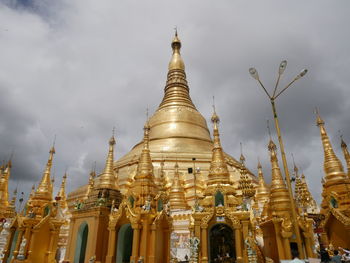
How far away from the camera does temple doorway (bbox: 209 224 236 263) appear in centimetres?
1424

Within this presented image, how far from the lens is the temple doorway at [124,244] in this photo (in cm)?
1599

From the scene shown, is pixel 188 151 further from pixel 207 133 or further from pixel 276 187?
pixel 276 187

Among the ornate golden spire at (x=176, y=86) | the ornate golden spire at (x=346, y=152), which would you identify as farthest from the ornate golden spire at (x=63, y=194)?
the ornate golden spire at (x=346, y=152)

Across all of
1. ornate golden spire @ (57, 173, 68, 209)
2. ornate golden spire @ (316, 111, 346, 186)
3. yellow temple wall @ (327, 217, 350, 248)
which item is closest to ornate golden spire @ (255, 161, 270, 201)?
ornate golden spire @ (316, 111, 346, 186)

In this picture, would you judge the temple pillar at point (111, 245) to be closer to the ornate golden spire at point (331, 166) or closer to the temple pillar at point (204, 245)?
the temple pillar at point (204, 245)

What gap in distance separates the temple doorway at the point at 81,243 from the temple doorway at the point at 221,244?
8.03 m

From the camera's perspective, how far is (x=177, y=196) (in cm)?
2652

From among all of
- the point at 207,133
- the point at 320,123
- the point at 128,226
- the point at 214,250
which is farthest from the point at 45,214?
the point at 207,133

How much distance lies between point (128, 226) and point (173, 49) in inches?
1634

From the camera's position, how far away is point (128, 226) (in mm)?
16656

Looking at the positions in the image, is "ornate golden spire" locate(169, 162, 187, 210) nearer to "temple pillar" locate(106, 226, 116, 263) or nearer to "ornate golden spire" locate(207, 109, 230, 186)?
"ornate golden spire" locate(207, 109, 230, 186)

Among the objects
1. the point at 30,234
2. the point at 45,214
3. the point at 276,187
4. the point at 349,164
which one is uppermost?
the point at 349,164

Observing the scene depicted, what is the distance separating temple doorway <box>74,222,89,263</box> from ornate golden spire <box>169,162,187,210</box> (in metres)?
9.55

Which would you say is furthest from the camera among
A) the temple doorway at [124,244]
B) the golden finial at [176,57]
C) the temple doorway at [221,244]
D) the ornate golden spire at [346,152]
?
the golden finial at [176,57]
